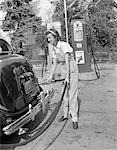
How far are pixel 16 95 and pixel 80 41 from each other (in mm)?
5558

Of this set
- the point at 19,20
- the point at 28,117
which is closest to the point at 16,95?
the point at 28,117

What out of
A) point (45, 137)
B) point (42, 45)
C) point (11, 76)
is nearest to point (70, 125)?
point (45, 137)

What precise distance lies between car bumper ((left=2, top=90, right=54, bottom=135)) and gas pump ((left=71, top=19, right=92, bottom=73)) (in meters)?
4.31

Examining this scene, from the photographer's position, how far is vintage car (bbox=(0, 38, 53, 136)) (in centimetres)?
366

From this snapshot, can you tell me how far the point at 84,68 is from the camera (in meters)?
9.20

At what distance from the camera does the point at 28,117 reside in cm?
387

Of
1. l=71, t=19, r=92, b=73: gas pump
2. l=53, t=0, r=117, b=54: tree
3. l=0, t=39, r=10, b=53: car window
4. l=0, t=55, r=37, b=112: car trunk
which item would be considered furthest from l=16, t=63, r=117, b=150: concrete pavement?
l=53, t=0, r=117, b=54: tree

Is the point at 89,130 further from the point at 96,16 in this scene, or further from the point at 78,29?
the point at 96,16

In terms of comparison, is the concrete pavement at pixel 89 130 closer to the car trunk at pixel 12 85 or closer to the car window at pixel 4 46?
the car trunk at pixel 12 85

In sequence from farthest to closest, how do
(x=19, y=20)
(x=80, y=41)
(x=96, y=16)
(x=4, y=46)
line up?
(x=19, y=20), (x=96, y=16), (x=80, y=41), (x=4, y=46)

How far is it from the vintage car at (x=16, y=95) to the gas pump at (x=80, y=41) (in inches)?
179

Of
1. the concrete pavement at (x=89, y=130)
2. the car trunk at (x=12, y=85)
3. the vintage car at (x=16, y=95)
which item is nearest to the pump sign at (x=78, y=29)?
the concrete pavement at (x=89, y=130)

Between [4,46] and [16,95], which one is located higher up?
[4,46]

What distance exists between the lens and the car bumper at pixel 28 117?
343 centimetres
